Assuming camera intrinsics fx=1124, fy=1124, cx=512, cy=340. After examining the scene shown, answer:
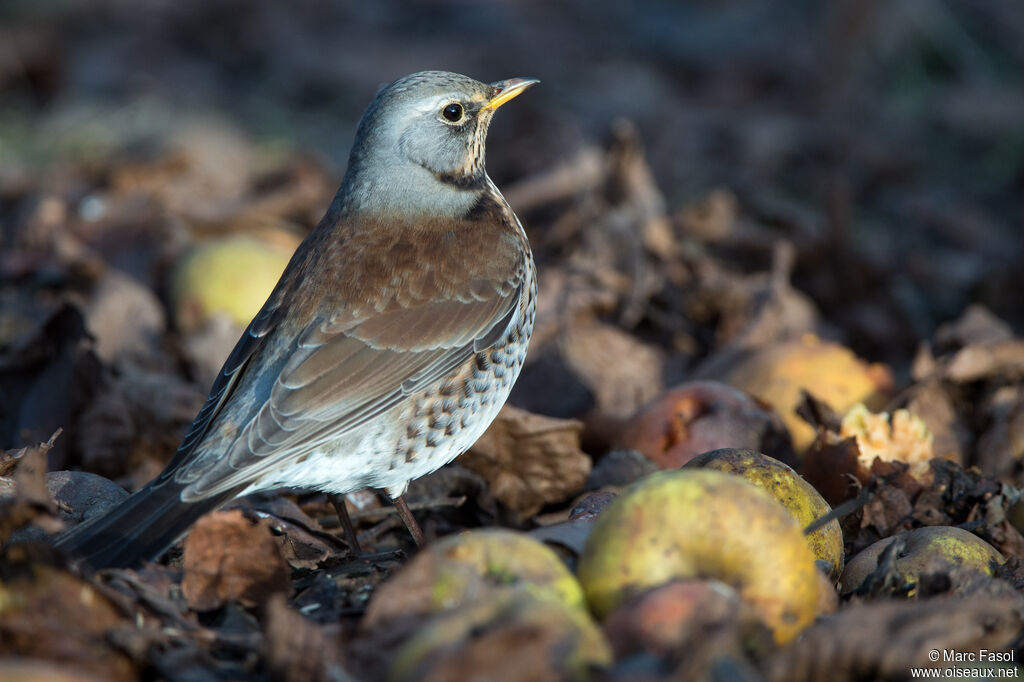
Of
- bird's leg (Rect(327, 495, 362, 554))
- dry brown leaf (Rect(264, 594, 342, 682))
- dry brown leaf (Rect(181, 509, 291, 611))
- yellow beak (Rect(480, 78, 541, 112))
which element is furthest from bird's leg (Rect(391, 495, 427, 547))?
yellow beak (Rect(480, 78, 541, 112))

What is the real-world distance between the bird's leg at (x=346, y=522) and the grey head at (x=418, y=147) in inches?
45.3

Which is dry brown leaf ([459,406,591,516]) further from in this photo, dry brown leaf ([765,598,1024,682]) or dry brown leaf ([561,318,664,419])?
dry brown leaf ([765,598,1024,682])

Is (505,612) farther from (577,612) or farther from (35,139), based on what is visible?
(35,139)

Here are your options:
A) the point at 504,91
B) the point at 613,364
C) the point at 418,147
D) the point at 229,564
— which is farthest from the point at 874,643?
the point at 613,364

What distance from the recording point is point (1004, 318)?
7238 millimetres

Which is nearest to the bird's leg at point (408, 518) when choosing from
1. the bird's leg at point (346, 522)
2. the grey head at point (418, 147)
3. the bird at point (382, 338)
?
the bird at point (382, 338)

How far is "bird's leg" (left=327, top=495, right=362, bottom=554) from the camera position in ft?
13.6

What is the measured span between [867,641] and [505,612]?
832 mm

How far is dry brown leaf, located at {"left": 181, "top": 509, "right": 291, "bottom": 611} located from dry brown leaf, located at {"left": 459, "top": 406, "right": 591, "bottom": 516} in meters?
1.53

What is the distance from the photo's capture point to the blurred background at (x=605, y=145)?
682cm

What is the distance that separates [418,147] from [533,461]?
1.38 meters

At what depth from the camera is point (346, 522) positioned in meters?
4.23

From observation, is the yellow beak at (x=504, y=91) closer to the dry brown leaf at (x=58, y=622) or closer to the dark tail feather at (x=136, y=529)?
the dark tail feather at (x=136, y=529)

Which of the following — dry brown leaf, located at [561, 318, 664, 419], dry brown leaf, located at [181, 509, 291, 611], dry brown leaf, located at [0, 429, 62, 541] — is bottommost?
dry brown leaf, located at [561, 318, 664, 419]
